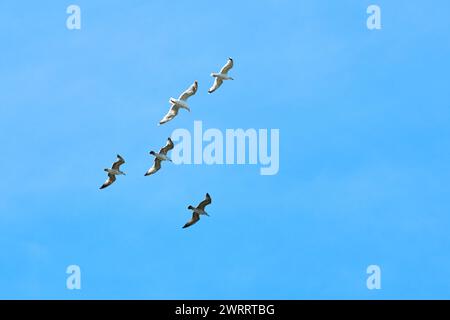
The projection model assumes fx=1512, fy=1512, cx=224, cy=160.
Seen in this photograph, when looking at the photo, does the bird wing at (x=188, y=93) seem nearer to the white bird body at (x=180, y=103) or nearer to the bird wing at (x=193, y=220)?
the white bird body at (x=180, y=103)

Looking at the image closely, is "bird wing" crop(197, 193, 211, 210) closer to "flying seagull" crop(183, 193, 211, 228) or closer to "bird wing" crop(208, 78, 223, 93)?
"flying seagull" crop(183, 193, 211, 228)

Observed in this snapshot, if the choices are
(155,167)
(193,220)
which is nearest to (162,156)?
(155,167)

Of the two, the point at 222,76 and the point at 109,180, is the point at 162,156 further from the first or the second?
the point at 222,76

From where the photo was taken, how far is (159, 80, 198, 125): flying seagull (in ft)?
367

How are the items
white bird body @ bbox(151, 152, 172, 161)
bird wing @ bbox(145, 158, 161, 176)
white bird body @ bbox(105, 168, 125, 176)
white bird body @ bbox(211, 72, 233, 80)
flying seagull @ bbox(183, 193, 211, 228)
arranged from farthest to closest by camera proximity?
white bird body @ bbox(105, 168, 125, 176) → bird wing @ bbox(145, 158, 161, 176) → white bird body @ bbox(211, 72, 233, 80) → white bird body @ bbox(151, 152, 172, 161) → flying seagull @ bbox(183, 193, 211, 228)

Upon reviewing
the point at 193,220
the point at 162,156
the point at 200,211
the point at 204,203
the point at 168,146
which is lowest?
the point at 193,220

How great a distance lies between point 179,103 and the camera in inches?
4405

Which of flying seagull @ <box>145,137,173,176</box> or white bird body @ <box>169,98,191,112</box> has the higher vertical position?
white bird body @ <box>169,98,191,112</box>

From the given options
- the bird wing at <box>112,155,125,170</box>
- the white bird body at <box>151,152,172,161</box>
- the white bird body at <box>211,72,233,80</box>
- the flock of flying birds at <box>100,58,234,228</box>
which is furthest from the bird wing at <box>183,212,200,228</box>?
the white bird body at <box>211,72,233,80</box>

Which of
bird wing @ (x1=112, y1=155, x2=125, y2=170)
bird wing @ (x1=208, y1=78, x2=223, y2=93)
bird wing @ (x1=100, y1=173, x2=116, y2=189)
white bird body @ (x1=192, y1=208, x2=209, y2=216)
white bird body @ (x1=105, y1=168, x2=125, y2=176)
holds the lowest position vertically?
white bird body @ (x1=192, y1=208, x2=209, y2=216)
